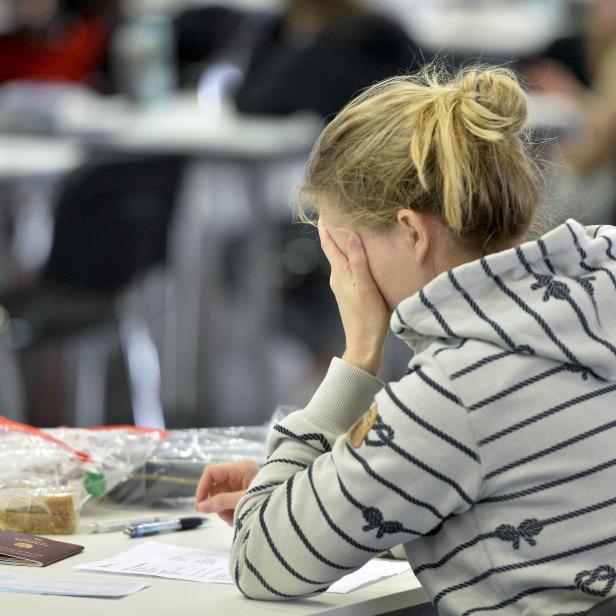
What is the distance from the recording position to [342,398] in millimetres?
1256

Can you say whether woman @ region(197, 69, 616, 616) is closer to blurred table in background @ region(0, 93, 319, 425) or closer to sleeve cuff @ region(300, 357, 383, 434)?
sleeve cuff @ region(300, 357, 383, 434)

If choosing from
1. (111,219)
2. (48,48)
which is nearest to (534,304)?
(111,219)

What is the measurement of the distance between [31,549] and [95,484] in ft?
0.76

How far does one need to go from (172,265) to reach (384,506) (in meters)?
3.23

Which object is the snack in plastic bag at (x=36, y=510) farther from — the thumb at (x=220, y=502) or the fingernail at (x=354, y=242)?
the fingernail at (x=354, y=242)

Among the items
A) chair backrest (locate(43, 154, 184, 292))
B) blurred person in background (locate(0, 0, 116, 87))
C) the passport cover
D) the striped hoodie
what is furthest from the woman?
blurred person in background (locate(0, 0, 116, 87))

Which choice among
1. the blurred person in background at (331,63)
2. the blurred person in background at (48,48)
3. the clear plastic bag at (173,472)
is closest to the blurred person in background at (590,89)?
the blurred person in background at (331,63)

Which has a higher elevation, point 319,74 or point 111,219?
point 319,74

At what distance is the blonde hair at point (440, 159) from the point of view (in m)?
1.18

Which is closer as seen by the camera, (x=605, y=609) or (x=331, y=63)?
(x=605, y=609)

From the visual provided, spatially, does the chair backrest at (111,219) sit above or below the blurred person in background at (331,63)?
below

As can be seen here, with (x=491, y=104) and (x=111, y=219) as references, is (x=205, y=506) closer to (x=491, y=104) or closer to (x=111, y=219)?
(x=491, y=104)

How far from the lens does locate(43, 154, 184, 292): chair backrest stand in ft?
11.2

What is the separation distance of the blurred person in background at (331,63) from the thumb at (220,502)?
2.61m
